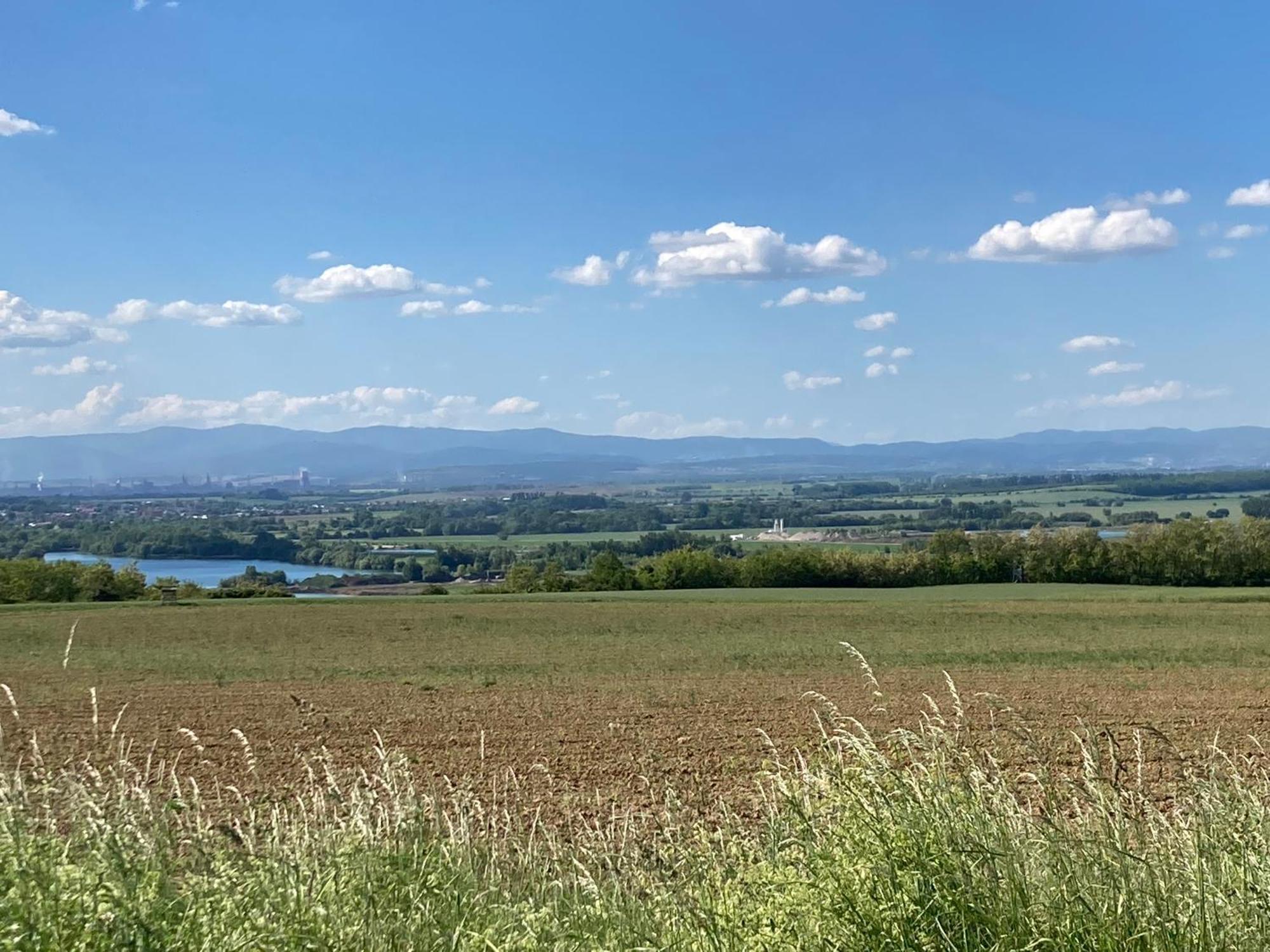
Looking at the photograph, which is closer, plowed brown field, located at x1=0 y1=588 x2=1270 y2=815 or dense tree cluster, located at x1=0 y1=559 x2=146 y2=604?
plowed brown field, located at x1=0 y1=588 x2=1270 y2=815

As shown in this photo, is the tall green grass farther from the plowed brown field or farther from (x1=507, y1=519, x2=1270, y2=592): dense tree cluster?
(x1=507, y1=519, x2=1270, y2=592): dense tree cluster

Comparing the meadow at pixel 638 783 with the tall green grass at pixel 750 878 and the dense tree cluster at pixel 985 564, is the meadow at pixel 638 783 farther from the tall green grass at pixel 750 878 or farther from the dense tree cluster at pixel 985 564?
the dense tree cluster at pixel 985 564

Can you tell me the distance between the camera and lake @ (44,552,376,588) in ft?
300

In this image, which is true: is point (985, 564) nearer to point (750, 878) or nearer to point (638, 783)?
point (638, 783)

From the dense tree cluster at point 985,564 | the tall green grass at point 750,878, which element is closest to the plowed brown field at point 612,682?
the tall green grass at point 750,878

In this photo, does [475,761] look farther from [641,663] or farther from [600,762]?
[641,663]

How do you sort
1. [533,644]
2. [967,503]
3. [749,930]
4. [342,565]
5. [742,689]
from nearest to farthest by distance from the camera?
[749,930] < [742,689] < [533,644] < [342,565] < [967,503]

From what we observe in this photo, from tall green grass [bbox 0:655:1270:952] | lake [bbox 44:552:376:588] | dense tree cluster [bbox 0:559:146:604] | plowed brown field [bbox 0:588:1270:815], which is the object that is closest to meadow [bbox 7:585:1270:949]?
tall green grass [bbox 0:655:1270:952]

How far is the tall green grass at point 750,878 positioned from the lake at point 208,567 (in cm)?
8102

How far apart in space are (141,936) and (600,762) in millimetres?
14146

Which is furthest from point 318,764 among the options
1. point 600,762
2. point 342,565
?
point 342,565

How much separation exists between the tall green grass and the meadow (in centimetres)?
2

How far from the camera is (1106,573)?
78375mm

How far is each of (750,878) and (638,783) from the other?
11.6 meters
